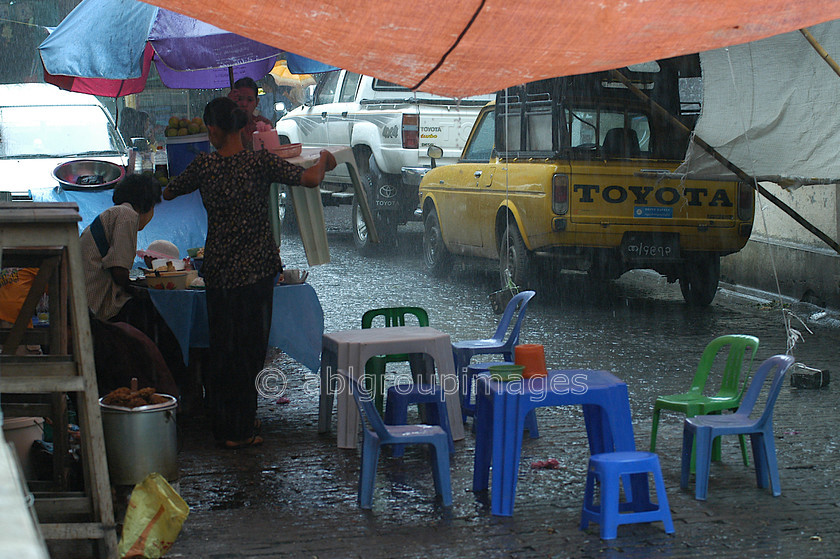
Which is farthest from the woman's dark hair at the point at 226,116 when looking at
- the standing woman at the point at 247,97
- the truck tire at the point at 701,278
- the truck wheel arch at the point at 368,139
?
the truck wheel arch at the point at 368,139

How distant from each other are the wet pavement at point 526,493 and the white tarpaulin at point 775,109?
5.48 feet

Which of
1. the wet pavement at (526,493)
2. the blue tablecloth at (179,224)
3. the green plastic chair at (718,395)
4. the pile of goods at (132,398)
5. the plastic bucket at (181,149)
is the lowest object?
the wet pavement at (526,493)

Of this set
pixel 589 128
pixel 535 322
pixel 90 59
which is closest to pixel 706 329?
pixel 535 322

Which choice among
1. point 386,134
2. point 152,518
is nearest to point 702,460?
point 152,518

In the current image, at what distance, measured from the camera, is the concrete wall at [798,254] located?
10.2 m

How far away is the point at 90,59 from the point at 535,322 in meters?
4.86

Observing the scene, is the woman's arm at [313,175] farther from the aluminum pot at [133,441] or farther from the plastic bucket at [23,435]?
the plastic bucket at [23,435]

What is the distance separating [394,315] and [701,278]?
5.34m

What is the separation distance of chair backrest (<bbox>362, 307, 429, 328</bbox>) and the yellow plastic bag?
7.77 feet

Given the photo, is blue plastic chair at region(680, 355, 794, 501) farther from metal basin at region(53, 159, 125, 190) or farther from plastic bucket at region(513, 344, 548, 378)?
metal basin at region(53, 159, 125, 190)

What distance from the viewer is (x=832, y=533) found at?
4367 mm

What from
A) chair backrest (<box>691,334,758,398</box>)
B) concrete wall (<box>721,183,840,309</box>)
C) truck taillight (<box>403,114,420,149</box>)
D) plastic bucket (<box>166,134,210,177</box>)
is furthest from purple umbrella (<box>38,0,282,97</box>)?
truck taillight (<box>403,114,420,149</box>)

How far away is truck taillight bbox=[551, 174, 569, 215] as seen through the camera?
32.2 feet

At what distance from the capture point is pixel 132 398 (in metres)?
4.58
